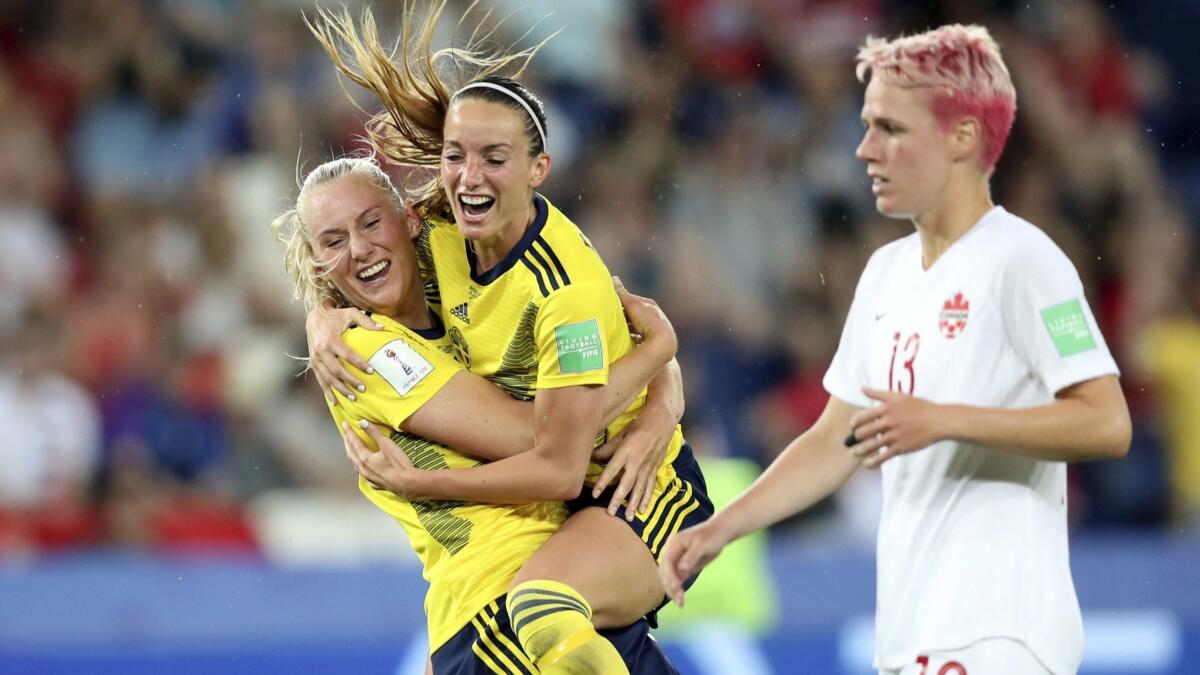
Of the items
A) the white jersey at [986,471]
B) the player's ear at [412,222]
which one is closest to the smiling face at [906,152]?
the white jersey at [986,471]

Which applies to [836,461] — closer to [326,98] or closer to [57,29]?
[326,98]

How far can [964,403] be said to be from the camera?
3375 mm

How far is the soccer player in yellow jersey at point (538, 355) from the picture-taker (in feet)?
12.4

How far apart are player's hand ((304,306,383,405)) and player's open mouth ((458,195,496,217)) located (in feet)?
1.25

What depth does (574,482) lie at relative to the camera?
3.82m

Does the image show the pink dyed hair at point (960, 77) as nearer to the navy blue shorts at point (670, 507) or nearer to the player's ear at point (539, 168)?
the player's ear at point (539, 168)

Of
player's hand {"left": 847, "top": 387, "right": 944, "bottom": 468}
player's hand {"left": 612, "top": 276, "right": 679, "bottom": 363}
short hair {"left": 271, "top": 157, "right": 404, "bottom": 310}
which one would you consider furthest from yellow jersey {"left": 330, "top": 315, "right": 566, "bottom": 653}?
player's hand {"left": 847, "top": 387, "right": 944, "bottom": 468}

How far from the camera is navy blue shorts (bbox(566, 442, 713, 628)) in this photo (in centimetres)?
397

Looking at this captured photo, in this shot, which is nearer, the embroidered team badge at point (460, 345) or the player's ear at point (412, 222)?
the embroidered team badge at point (460, 345)

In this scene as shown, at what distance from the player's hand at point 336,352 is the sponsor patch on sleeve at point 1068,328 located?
1578mm

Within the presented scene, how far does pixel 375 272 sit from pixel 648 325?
70 cm

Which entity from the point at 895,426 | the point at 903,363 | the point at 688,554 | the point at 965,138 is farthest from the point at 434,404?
the point at 965,138

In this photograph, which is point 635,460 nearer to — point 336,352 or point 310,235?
point 336,352

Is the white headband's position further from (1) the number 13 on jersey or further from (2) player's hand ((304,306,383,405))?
(1) the number 13 on jersey
